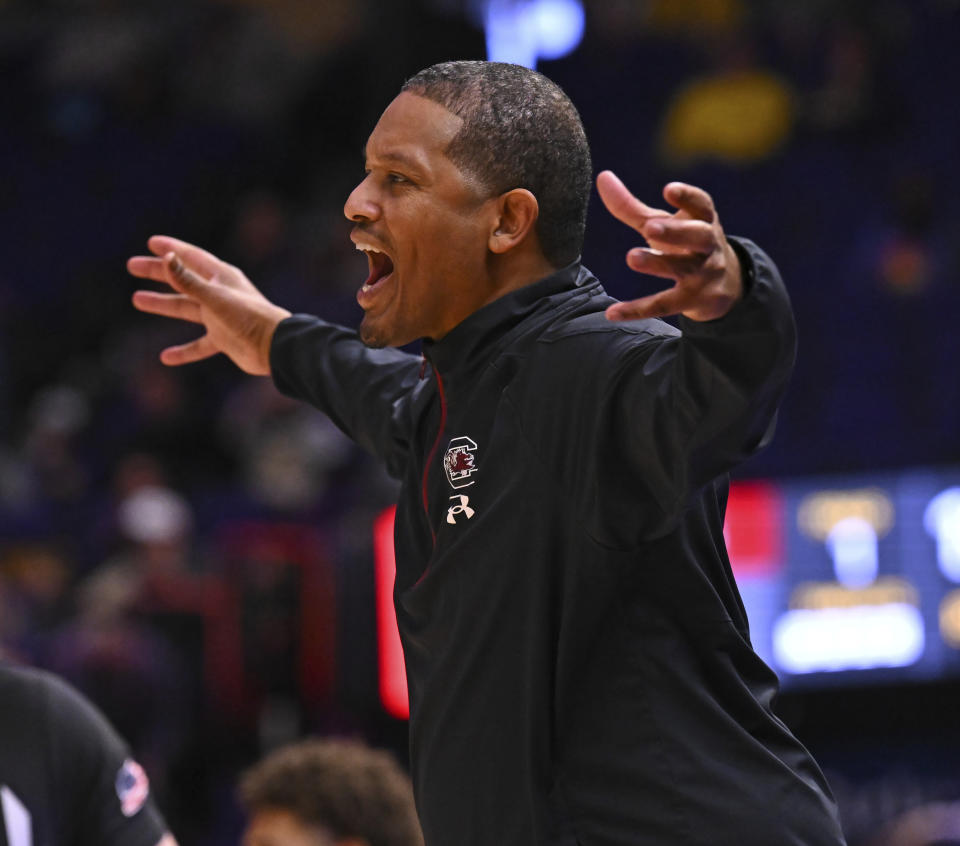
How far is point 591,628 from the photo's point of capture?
6.71 ft

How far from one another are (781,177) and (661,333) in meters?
6.63

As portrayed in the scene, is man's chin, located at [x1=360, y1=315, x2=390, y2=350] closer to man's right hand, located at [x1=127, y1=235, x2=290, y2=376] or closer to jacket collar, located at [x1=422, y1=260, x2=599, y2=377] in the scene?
jacket collar, located at [x1=422, y1=260, x2=599, y2=377]

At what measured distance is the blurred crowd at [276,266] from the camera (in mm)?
7094

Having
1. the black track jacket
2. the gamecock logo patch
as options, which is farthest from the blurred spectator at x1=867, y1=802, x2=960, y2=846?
the gamecock logo patch

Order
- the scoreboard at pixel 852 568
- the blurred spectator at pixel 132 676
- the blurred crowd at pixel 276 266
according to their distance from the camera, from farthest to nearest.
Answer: the blurred crowd at pixel 276 266 < the blurred spectator at pixel 132 676 < the scoreboard at pixel 852 568

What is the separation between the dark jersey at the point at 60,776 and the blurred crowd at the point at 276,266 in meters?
4.20

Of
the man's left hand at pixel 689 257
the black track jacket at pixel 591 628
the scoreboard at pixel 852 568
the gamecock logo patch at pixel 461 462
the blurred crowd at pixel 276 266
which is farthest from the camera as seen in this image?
the blurred crowd at pixel 276 266

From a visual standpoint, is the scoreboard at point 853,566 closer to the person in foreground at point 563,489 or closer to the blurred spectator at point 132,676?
the blurred spectator at point 132,676

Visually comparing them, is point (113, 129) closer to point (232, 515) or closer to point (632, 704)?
point (232, 515)

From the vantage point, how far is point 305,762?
3.06 meters

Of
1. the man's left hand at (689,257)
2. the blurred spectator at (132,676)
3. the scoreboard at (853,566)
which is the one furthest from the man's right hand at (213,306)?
the blurred spectator at (132,676)

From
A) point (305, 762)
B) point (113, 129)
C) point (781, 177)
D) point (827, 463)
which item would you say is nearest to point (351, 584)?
point (827, 463)

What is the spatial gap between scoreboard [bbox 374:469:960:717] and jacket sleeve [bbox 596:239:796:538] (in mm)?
4468

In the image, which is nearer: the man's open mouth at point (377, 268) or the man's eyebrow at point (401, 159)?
the man's eyebrow at point (401, 159)
